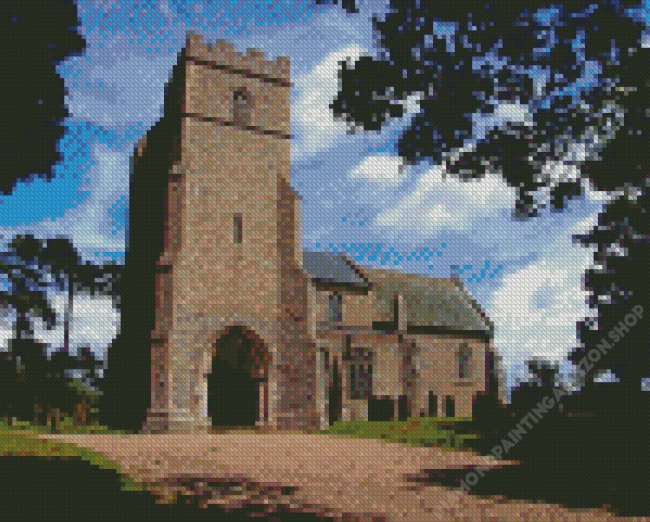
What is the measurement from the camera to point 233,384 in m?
27.3

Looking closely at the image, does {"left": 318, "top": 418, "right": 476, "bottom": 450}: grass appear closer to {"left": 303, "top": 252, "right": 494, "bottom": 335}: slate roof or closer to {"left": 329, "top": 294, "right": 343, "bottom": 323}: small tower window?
{"left": 329, "top": 294, "right": 343, "bottom": 323}: small tower window

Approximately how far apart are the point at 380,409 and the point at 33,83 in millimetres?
28727

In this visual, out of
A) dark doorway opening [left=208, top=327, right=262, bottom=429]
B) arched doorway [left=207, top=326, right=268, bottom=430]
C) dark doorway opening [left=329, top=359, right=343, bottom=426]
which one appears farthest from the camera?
dark doorway opening [left=329, top=359, right=343, bottom=426]

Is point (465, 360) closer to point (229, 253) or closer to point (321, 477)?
point (229, 253)

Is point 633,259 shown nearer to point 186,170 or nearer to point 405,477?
point 405,477

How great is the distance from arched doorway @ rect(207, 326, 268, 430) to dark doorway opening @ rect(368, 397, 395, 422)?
1105 centimetres

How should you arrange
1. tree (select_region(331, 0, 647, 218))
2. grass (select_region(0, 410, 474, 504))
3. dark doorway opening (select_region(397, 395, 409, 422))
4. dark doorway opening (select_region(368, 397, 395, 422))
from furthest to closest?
dark doorway opening (select_region(397, 395, 409, 422)) < dark doorway opening (select_region(368, 397, 395, 422)) < grass (select_region(0, 410, 474, 504)) < tree (select_region(331, 0, 647, 218))

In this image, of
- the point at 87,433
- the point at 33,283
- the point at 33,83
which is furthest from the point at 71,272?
the point at 33,83

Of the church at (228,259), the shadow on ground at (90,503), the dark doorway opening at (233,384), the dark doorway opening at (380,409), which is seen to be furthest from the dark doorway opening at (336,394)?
the shadow on ground at (90,503)

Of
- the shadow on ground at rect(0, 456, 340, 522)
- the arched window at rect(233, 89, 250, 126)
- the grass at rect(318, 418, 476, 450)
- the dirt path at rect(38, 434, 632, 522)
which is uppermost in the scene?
the arched window at rect(233, 89, 250, 126)

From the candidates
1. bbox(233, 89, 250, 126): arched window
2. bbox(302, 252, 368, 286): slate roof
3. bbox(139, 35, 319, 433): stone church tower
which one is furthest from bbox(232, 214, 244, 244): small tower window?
bbox(302, 252, 368, 286): slate roof

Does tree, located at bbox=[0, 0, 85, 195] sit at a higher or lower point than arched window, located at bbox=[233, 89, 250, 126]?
lower

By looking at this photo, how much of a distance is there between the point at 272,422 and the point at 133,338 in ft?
27.6

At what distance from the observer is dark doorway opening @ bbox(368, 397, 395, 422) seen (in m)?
36.1
